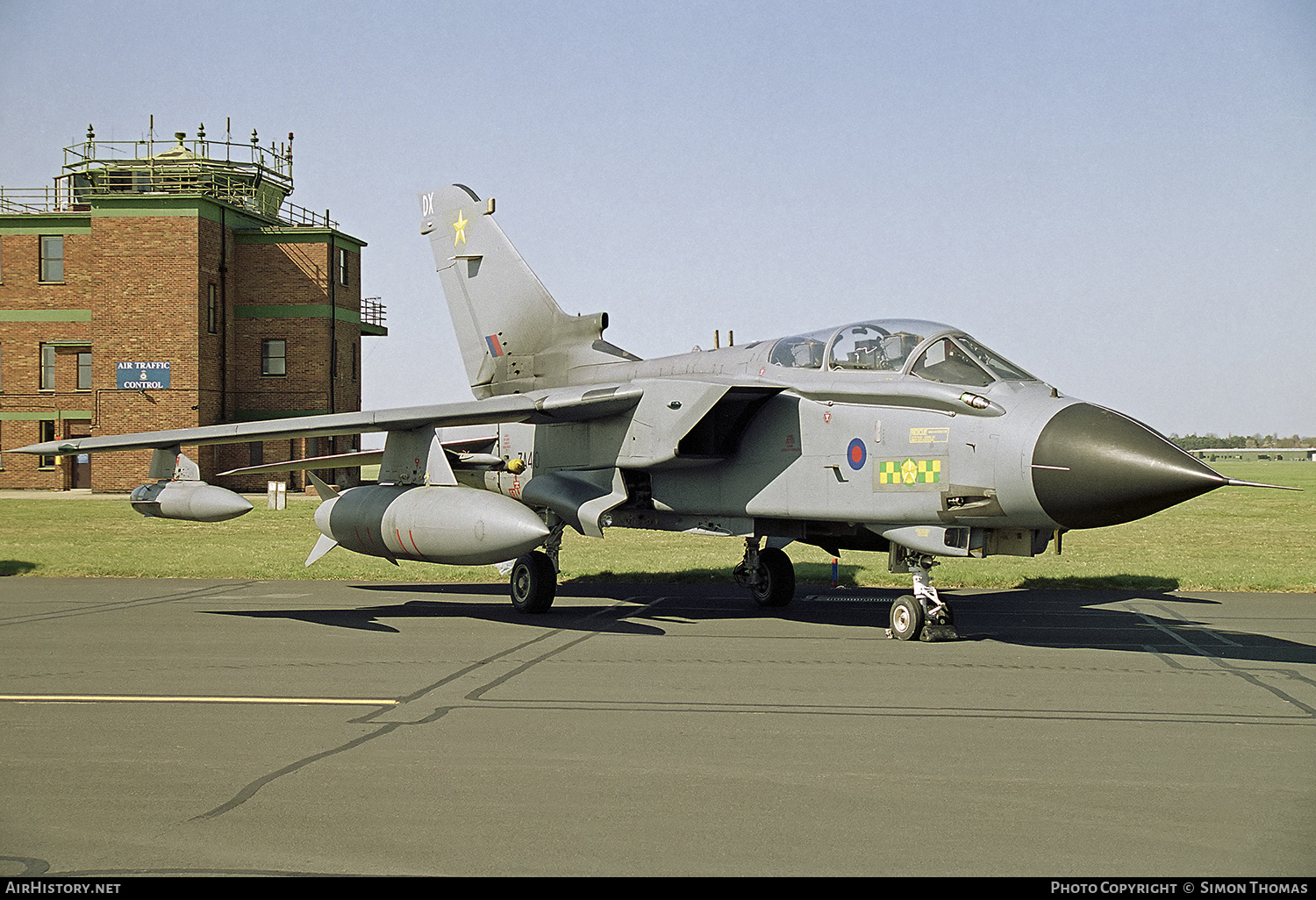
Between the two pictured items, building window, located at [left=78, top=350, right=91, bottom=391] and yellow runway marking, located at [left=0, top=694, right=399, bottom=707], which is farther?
building window, located at [left=78, top=350, right=91, bottom=391]

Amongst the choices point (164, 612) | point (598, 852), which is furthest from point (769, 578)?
point (598, 852)

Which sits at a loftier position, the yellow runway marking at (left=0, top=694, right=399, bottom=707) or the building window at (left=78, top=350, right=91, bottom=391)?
the building window at (left=78, top=350, right=91, bottom=391)

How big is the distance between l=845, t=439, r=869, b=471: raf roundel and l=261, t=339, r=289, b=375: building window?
3836 centimetres

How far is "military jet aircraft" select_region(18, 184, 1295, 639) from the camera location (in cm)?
964

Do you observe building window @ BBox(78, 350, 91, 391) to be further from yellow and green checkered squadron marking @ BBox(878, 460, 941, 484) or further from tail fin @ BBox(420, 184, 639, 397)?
yellow and green checkered squadron marking @ BBox(878, 460, 941, 484)

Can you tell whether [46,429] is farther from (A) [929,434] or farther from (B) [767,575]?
(A) [929,434]

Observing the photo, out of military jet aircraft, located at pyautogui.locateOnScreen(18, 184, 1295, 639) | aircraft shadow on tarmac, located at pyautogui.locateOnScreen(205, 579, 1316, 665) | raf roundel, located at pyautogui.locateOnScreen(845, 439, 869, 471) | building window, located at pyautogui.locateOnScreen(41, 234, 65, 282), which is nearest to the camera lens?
military jet aircraft, located at pyautogui.locateOnScreen(18, 184, 1295, 639)

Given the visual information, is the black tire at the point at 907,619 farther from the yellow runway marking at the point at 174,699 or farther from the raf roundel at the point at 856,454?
the yellow runway marking at the point at 174,699

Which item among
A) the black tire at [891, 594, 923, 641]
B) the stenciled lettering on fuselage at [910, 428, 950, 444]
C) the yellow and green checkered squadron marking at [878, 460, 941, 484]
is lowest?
the black tire at [891, 594, 923, 641]

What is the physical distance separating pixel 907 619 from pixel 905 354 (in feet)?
8.62

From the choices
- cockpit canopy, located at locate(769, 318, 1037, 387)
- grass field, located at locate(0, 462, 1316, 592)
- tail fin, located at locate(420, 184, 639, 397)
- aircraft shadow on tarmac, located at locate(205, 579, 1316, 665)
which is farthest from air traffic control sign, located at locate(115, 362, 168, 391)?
cockpit canopy, located at locate(769, 318, 1037, 387)

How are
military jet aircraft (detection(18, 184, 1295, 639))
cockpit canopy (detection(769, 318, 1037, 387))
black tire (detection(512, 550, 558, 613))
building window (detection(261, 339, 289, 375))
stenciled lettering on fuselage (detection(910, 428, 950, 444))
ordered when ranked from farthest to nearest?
building window (detection(261, 339, 289, 375)) < black tire (detection(512, 550, 558, 613)) < cockpit canopy (detection(769, 318, 1037, 387)) < stenciled lettering on fuselage (detection(910, 428, 950, 444)) < military jet aircraft (detection(18, 184, 1295, 639))

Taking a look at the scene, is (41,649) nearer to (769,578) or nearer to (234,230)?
(769,578)

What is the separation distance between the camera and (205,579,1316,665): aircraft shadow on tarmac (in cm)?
1098
